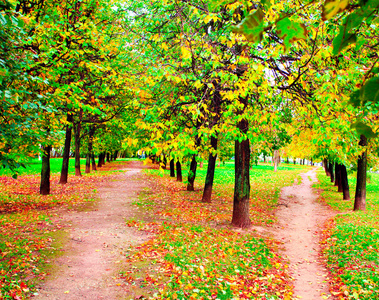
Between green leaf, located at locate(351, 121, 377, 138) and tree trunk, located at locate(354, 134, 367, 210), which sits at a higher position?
green leaf, located at locate(351, 121, 377, 138)

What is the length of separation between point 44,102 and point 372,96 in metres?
8.01

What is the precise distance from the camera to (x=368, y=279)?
6.18 meters

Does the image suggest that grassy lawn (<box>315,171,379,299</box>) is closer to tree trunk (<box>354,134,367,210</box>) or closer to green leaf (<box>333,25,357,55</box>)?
tree trunk (<box>354,134,367,210</box>)

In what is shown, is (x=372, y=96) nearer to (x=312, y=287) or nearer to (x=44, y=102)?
(x=312, y=287)

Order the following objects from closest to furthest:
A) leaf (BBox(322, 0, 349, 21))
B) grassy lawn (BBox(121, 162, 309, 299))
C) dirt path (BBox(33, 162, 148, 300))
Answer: leaf (BBox(322, 0, 349, 21))
dirt path (BBox(33, 162, 148, 300))
grassy lawn (BBox(121, 162, 309, 299))

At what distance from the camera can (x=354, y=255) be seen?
7656mm

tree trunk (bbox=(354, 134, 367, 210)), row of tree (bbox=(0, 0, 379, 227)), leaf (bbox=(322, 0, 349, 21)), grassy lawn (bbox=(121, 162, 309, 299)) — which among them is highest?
row of tree (bbox=(0, 0, 379, 227))

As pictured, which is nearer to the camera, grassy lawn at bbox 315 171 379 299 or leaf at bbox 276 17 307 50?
leaf at bbox 276 17 307 50

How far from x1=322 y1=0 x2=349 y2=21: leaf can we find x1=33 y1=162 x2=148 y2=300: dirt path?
19.1 ft

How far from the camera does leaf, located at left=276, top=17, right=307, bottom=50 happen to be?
961mm

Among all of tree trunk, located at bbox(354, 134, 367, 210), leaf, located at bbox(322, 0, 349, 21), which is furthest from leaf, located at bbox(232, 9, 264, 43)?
tree trunk, located at bbox(354, 134, 367, 210)

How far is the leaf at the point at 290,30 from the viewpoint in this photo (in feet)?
3.15

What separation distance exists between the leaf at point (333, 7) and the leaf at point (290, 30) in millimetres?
84

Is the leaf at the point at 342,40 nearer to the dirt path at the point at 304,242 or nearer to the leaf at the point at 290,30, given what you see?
the leaf at the point at 290,30
